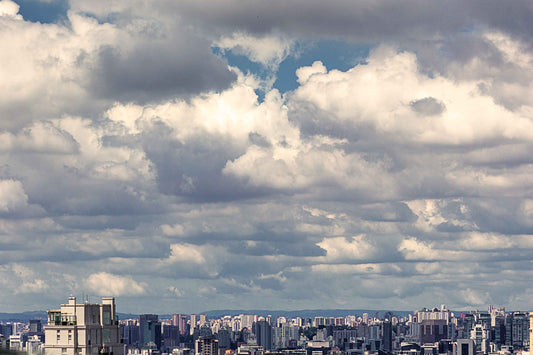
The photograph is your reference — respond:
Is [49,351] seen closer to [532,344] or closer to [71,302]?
[71,302]

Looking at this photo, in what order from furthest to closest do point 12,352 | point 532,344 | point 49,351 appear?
point 532,344
point 49,351
point 12,352

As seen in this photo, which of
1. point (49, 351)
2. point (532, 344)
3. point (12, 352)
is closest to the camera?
point (12, 352)

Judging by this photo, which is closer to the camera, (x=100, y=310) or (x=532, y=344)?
(x=100, y=310)

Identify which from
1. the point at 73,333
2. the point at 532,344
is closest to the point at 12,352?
the point at 73,333

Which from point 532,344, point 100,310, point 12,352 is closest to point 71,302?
point 100,310

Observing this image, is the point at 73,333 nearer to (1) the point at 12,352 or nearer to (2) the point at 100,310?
(2) the point at 100,310

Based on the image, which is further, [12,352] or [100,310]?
[100,310]
